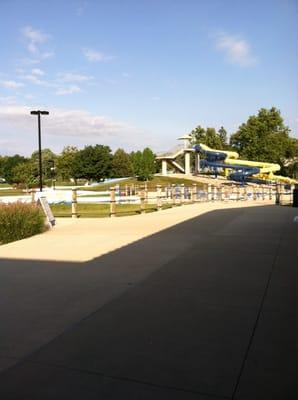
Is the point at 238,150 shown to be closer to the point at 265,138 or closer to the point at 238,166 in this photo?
the point at 265,138

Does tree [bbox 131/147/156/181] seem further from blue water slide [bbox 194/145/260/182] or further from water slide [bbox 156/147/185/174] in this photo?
blue water slide [bbox 194/145/260/182]

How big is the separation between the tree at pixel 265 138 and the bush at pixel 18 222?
68376 millimetres

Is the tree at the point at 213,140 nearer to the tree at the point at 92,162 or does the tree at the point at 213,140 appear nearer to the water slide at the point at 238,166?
the water slide at the point at 238,166

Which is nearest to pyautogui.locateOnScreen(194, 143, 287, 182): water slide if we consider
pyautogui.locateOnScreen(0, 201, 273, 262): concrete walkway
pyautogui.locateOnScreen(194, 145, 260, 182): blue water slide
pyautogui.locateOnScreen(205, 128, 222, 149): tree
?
pyautogui.locateOnScreen(194, 145, 260, 182): blue water slide

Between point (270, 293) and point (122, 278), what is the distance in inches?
79.4

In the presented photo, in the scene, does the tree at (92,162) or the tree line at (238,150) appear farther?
the tree at (92,162)

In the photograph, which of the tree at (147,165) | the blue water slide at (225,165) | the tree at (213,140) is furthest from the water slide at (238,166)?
the tree at (213,140)

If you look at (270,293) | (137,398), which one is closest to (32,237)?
(270,293)

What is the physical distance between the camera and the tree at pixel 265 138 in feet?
250

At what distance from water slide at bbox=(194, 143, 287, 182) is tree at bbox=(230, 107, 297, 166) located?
11.8m

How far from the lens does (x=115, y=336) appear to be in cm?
420

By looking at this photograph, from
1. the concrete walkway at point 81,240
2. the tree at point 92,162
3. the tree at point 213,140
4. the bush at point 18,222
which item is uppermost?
the tree at point 213,140

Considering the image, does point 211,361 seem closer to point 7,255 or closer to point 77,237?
point 7,255

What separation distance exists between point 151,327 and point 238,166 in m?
59.6
